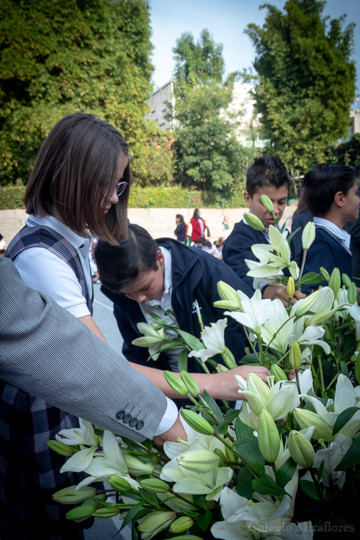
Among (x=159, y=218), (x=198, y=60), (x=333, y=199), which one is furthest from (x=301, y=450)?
(x=198, y=60)

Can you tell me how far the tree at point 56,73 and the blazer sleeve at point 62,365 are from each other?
1751cm

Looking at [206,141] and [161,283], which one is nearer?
[161,283]

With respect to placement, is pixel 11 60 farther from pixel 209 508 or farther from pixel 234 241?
pixel 209 508

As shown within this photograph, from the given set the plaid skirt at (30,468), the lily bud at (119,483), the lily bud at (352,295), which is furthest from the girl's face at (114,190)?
the lily bud at (119,483)

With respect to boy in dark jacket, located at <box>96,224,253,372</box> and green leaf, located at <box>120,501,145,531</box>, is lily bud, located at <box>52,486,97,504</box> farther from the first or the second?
boy in dark jacket, located at <box>96,224,253,372</box>

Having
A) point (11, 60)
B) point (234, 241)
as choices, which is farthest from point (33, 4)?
point (234, 241)

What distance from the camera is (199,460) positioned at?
46 centimetres

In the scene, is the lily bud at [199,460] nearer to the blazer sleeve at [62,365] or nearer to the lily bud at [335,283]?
the blazer sleeve at [62,365]

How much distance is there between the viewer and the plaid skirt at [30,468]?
1.08 m

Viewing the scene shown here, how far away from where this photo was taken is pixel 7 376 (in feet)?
1.98

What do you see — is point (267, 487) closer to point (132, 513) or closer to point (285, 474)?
point (285, 474)

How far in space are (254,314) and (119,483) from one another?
0.97ft

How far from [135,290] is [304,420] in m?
1.13

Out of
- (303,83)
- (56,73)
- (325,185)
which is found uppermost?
(303,83)
